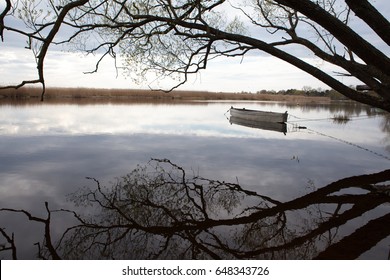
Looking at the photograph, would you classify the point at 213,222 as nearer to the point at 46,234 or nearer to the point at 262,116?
the point at 46,234

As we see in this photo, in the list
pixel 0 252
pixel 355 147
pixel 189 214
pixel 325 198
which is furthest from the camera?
pixel 355 147

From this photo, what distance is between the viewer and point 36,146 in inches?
563

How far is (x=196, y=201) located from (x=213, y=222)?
125 cm

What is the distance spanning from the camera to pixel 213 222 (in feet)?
20.2

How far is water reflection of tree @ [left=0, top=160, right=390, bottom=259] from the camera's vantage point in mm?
5086

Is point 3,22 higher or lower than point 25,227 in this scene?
higher

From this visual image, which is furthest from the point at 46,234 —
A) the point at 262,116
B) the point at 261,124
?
the point at 261,124

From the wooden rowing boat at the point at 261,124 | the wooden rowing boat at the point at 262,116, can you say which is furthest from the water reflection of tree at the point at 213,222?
the wooden rowing boat at the point at 262,116

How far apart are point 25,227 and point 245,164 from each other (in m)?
7.44

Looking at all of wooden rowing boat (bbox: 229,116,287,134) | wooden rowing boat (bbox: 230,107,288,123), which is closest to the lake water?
wooden rowing boat (bbox: 229,116,287,134)

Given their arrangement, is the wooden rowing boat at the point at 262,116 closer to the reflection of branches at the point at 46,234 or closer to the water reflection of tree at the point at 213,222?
the water reflection of tree at the point at 213,222

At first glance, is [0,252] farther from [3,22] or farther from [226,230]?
[3,22]
